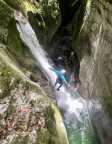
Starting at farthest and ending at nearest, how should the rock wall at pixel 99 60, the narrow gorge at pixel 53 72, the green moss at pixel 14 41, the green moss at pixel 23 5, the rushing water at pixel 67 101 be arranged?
the green moss at pixel 23 5 → the rushing water at pixel 67 101 → the green moss at pixel 14 41 → the rock wall at pixel 99 60 → the narrow gorge at pixel 53 72

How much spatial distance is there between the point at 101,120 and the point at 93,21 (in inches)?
180

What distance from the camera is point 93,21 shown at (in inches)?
562

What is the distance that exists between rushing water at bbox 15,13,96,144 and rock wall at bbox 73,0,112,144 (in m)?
0.55

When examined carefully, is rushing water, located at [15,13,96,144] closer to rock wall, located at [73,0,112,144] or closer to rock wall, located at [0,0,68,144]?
rock wall, located at [73,0,112,144]

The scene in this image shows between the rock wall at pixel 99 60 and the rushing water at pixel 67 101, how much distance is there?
547 mm

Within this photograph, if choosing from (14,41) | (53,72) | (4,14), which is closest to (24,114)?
(14,41)

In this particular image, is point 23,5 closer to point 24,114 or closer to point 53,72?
point 53,72

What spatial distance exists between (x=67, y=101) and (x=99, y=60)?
3.39 meters

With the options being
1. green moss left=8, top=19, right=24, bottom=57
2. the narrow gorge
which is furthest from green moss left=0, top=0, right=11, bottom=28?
green moss left=8, top=19, right=24, bottom=57

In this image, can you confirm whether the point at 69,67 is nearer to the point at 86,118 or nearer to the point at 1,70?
→ the point at 86,118

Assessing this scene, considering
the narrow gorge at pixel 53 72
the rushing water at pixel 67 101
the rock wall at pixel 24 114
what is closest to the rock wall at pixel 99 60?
the narrow gorge at pixel 53 72

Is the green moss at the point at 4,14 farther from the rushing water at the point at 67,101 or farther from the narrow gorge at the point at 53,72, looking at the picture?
the rushing water at the point at 67,101

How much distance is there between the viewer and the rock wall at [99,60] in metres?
12.1

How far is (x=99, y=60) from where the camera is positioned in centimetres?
1302
